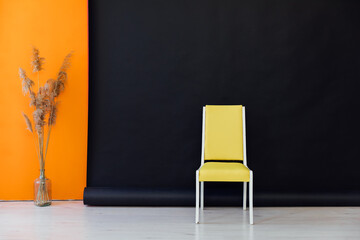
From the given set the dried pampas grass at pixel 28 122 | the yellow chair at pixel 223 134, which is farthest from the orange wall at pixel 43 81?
the yellow chair at pixel 223 134

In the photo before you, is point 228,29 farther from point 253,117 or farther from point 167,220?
point 167,220

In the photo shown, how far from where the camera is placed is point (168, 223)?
2.74 m

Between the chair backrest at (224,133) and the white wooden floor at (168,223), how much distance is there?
0.54m

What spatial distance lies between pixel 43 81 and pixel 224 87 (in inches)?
72.6

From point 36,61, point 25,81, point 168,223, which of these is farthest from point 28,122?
point 168,223

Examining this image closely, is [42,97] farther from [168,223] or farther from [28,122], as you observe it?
[168,223]

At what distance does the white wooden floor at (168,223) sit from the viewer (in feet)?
8.03

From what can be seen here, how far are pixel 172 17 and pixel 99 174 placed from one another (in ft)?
5.77

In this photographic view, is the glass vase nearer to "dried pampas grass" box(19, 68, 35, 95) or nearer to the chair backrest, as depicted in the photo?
"dried pampas grass" box(19, 68, 35, 95)

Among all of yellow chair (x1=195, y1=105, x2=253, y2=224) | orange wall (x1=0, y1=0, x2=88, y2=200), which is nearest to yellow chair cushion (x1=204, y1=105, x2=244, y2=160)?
yellow chair (x1=195, y1=105, x2=253, y2=224)

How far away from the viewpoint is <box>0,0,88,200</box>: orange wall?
11.1ft

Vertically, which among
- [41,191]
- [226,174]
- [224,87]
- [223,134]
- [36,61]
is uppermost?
[36,61]

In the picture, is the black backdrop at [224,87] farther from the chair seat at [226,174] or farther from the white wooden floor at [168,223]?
the chair seat at [226,174]

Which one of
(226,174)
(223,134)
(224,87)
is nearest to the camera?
(226,174)
